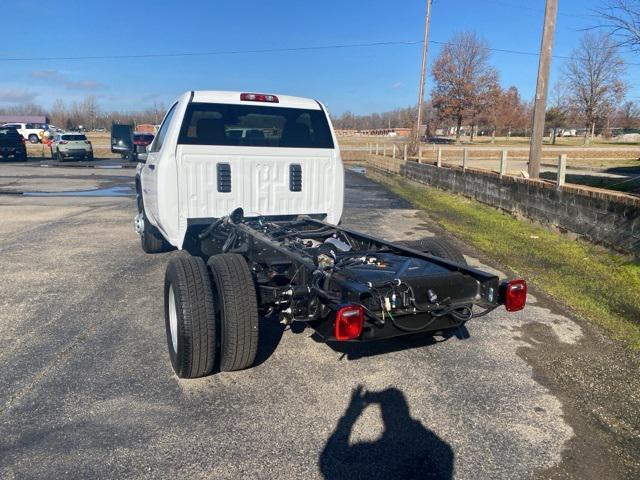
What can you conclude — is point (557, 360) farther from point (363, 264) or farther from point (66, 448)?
point (66, 448)

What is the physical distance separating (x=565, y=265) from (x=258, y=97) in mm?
4787

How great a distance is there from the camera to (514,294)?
360cm

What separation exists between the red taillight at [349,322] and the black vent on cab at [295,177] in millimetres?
3097

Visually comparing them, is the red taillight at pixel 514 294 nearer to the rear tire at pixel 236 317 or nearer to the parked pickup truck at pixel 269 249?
the parked pickup truck at pixel 269 249

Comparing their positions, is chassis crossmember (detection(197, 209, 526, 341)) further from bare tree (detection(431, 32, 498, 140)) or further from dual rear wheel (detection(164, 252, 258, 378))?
bare tree (detection(431, 32, 498, 140))

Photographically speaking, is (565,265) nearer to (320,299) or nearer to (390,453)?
(320,299)

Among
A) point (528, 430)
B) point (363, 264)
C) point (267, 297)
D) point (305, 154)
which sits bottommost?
point (528, 430)

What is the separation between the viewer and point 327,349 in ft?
14.6

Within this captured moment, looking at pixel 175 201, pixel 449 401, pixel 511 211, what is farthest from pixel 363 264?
pixel 511 211

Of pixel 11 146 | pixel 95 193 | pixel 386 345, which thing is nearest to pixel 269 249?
pixel 386 345

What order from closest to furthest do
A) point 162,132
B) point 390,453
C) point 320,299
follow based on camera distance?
point 390,453 < point 320,299 < point 162,132

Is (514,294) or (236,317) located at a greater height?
(514,294)

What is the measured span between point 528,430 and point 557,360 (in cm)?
122

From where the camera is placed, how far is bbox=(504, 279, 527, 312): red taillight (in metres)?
3.59
